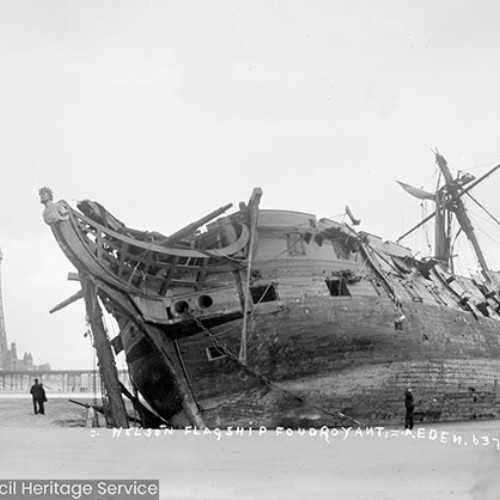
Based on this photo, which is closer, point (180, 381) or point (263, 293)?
point (180, 381)

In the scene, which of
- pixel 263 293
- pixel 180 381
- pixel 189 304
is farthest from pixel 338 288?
pixel 180 381

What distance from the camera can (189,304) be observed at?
14.3 metres

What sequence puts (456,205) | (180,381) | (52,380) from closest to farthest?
(180,381), (456,205), (52,380)

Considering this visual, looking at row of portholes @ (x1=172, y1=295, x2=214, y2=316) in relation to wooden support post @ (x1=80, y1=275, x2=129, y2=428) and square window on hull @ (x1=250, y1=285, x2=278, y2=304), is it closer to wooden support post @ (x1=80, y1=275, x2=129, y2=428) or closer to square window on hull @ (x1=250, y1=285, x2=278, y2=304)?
square window on hull @ (x1=250, y1=285, x2=278, y2=304)

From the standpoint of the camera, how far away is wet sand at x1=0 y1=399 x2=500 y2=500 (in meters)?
6.04

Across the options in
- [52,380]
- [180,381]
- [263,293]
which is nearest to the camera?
[180,381]

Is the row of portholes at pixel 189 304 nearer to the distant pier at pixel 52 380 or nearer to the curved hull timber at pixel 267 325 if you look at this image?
the curved hull timber at pixel 267 325

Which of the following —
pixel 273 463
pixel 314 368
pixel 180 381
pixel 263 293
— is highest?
pixel 263 293

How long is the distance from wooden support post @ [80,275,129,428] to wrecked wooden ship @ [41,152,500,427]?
0.07 metres

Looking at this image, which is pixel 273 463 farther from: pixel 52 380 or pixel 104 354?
pixel 52 380

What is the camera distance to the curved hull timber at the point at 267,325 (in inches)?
548

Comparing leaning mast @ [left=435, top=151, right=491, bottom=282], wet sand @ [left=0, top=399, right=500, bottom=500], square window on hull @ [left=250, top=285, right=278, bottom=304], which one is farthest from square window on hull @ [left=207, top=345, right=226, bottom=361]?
leaning mast @ [left=435, top=151, right=491, bottom=282]

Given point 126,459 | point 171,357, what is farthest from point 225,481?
point 171,357

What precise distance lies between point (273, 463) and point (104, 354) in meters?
6.30
